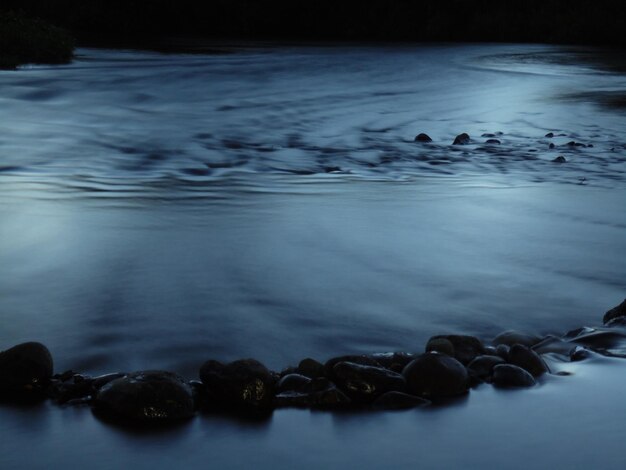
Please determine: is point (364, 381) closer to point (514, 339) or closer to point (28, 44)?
point (514, 339)

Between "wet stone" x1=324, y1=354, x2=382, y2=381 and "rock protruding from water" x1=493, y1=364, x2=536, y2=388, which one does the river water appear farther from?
"wet stone" x1=324, y1=354, x2=382, y2=381

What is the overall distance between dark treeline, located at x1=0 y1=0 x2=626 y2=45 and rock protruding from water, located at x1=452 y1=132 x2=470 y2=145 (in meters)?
29.7

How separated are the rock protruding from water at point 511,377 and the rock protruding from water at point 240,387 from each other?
66 cm

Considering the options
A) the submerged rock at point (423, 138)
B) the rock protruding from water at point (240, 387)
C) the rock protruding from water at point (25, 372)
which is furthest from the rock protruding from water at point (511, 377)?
the submerged rock at point (423, 138)

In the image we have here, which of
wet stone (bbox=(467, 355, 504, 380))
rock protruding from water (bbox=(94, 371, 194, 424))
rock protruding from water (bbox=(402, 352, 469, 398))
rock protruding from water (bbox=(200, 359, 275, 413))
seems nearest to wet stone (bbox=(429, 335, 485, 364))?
wet stone (bbox=(467, 355, 504, 380))

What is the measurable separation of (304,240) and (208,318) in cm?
149

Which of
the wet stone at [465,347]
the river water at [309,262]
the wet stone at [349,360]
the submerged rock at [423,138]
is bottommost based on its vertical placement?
the submerged rock at [423,138]

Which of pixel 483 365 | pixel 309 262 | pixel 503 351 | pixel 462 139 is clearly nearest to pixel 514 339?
pixel 503 351

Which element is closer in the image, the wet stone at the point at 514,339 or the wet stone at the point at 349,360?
the wet stone at the point at 349,360

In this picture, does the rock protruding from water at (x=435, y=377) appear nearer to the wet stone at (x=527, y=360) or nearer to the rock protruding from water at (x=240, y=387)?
the wet stone at (x=527, y=360)

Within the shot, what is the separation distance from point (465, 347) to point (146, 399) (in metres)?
1.02

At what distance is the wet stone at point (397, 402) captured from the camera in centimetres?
262

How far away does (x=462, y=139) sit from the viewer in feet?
29.2

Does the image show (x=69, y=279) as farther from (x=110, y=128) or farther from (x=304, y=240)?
(x=110, y=128)
